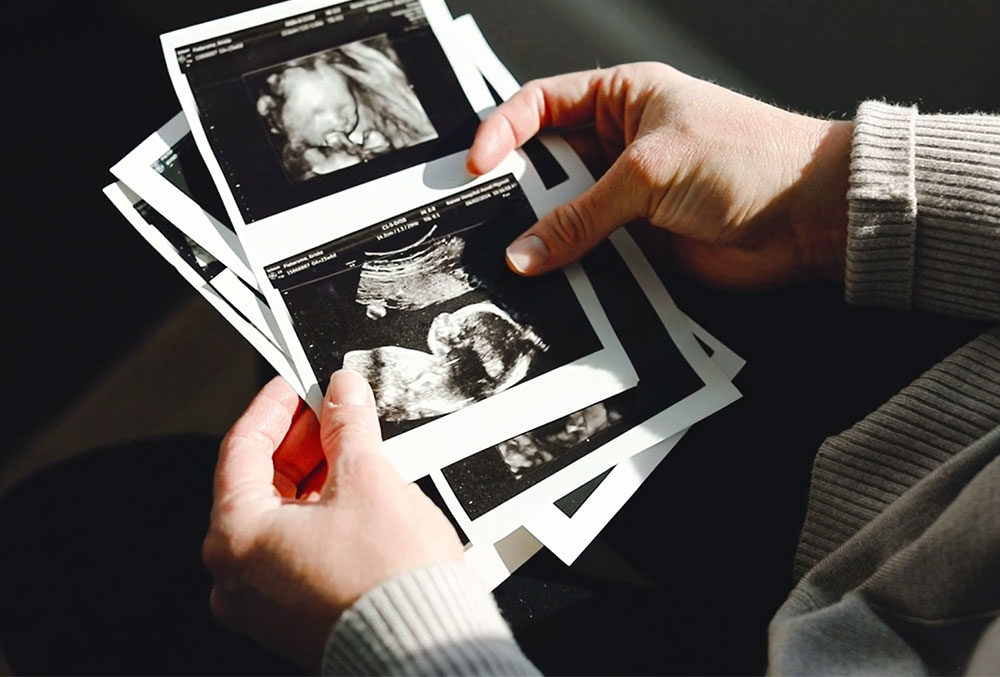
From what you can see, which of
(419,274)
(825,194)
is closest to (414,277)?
(419,274)

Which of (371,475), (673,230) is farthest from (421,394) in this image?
(673,230)

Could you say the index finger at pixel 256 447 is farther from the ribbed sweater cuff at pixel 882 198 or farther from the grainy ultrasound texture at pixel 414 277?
the ribbed sweater cuff at pixel 882 198

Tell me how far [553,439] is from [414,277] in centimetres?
17

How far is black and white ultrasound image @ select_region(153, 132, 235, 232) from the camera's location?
67 centimetres

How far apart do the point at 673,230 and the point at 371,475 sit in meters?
0.33

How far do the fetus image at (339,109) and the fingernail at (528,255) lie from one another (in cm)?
13

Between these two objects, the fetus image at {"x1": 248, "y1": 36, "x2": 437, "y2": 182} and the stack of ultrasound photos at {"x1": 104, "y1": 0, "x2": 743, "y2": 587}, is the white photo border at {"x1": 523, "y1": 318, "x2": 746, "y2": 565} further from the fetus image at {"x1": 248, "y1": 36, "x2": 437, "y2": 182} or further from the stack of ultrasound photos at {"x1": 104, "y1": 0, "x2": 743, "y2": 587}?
A: the fetus image at {"x1": 248, "y1": 36, "x2": 437, "y2": 182}

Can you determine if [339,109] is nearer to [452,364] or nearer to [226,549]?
[452,364]

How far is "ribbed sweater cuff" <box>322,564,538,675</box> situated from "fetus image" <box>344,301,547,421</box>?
162 millimetres

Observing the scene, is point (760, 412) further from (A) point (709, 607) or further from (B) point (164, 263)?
(B) point (164, 263)

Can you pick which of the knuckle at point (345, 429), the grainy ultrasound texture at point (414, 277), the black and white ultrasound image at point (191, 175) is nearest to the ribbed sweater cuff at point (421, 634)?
the knuckle at point (345, 429)

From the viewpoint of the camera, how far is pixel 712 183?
0.66 m

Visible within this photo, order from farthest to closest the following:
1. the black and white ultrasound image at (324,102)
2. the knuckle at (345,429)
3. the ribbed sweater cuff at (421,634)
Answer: the black and white ultrasound image at (324,102), the knuckle at (345,429), the ribbed sweater cuff at (421,634)

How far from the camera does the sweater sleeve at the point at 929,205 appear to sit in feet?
2.02
